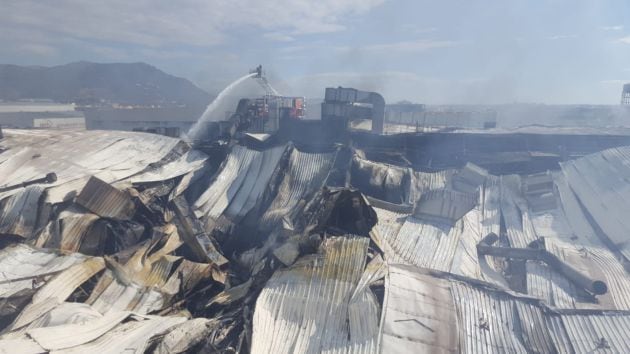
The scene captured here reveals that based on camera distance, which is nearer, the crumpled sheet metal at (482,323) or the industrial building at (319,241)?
the crumpled sheet metal at (482,323)

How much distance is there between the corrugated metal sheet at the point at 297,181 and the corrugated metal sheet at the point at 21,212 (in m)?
11.2

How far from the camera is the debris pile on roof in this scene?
10.7m

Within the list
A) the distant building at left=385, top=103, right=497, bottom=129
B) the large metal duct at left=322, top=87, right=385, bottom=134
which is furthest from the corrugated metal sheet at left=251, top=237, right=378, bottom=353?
the distant building at left=385, top=103, right=497, bottom=129

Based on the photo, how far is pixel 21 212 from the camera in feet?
64.8

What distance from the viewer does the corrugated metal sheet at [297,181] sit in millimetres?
21188

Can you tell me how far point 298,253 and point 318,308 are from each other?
95.4 inches

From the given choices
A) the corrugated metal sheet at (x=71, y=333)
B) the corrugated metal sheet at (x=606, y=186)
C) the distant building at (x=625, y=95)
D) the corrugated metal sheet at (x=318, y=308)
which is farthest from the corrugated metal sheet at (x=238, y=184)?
the distant building at (x=625, y=95)

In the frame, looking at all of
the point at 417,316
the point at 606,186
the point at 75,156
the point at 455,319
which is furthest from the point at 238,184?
the point at 606,186

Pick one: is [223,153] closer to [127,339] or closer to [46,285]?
[46,285]

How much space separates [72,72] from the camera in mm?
187250

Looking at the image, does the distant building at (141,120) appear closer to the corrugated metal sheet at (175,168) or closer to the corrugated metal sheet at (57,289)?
the corrugated metal sheet at (175,168)

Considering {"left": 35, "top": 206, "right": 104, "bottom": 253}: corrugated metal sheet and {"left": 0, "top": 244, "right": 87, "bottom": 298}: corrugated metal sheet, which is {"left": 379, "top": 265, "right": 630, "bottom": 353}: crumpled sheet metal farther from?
{"left": 35, "top": 206, "right": 104, "bottom": 253}: corrugated metal sheet

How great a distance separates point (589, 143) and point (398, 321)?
81.0ft

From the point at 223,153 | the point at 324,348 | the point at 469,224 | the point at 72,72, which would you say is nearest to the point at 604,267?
the point at 469,224
